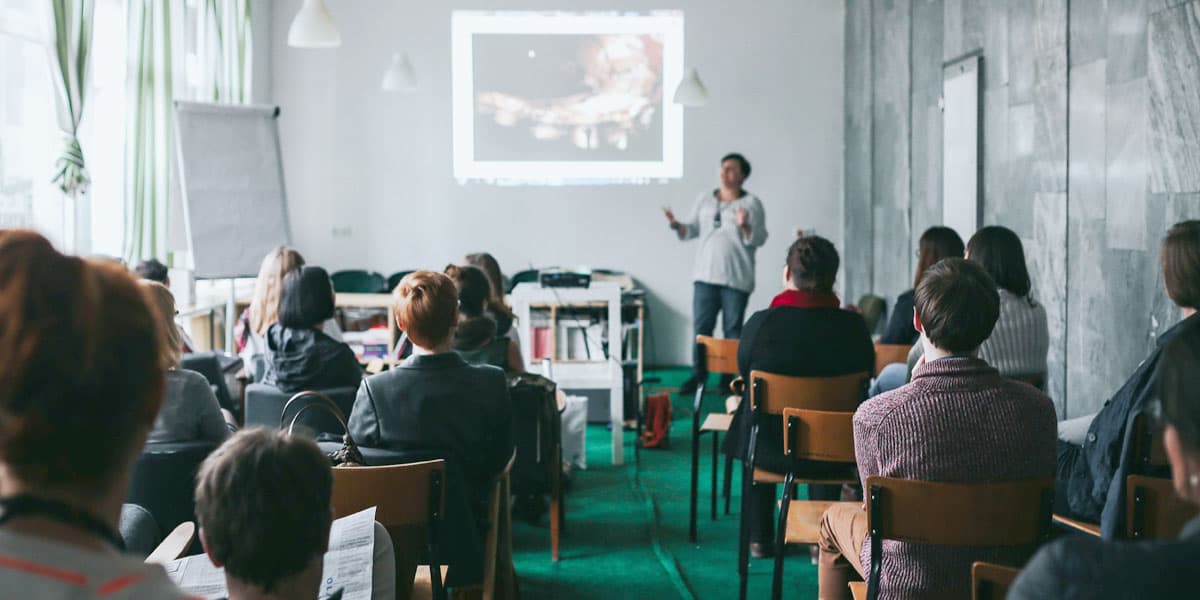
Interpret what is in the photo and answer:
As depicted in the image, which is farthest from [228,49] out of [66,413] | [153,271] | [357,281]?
[66,413]

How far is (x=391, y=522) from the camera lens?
8.46 feet

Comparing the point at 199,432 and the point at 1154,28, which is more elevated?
the point at 1154,28

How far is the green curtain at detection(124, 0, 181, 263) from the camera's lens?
21.6 ft

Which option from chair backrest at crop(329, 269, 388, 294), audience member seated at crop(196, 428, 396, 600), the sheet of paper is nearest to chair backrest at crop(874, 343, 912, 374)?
the sheet of paper

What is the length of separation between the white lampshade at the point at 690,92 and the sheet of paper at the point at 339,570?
6.95 metres

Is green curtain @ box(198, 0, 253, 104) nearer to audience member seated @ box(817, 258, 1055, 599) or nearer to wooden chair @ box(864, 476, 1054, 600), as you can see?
audience member seated @ box(817, 258, 1055, 599)

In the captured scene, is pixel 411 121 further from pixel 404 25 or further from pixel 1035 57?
pixel 1035 57

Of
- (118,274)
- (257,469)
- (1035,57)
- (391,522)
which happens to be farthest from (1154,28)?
(118,274)

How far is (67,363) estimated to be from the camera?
3.12ft

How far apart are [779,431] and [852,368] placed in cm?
36

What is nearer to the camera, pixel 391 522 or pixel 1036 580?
pixel 1036 580

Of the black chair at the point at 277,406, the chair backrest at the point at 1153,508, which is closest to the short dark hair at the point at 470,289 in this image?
the black chair at the point at 277,406

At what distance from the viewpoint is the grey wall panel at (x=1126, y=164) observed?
448cm

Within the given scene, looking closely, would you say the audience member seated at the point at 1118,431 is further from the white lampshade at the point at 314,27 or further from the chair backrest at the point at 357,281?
the chair backrest at the point at 357,281
